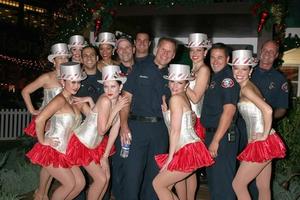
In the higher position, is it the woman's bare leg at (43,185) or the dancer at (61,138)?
the dancer at (61,138)

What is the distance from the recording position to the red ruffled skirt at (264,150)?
168 inches

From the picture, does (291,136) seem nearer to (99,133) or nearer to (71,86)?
(99,133)

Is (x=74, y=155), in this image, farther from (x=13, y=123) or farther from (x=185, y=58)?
(x=13, y=123)

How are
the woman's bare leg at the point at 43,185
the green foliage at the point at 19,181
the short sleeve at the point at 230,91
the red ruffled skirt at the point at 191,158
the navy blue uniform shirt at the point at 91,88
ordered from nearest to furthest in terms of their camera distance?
the red ruffled skirt at the point at 191,158, the short sleeve at the point at 230,91, the woman's bare leg at the point at 43,185, the navy blue uniform shirt at the point at 91,88, the green foliage at the point at 19,181

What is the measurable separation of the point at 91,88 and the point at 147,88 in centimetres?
94

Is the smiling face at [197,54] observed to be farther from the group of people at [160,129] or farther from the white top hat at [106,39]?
the white top hat at [106,39]

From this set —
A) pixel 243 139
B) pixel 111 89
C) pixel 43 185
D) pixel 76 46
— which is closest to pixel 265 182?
pixel 243 139

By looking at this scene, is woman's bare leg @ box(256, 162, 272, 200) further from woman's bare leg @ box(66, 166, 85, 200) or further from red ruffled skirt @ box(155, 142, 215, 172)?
woman's bare leg @ box(66, 166, 85, 200)

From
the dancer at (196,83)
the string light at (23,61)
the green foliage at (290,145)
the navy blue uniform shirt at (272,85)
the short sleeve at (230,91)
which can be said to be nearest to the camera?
the short sleeve at (230,91)

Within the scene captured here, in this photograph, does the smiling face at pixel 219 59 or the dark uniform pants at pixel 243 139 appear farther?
the dark uniform pants at pixel 243 139

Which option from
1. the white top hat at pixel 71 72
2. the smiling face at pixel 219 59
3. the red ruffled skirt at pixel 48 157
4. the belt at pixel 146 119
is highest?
the smiling face at pixel 219 59

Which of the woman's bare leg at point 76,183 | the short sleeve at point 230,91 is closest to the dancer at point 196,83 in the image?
the short sleeve at point 230,91

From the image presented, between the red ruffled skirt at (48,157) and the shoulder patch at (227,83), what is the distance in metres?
1.86

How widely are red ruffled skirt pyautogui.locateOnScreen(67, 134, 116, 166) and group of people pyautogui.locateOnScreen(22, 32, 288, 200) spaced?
0.01 metres
